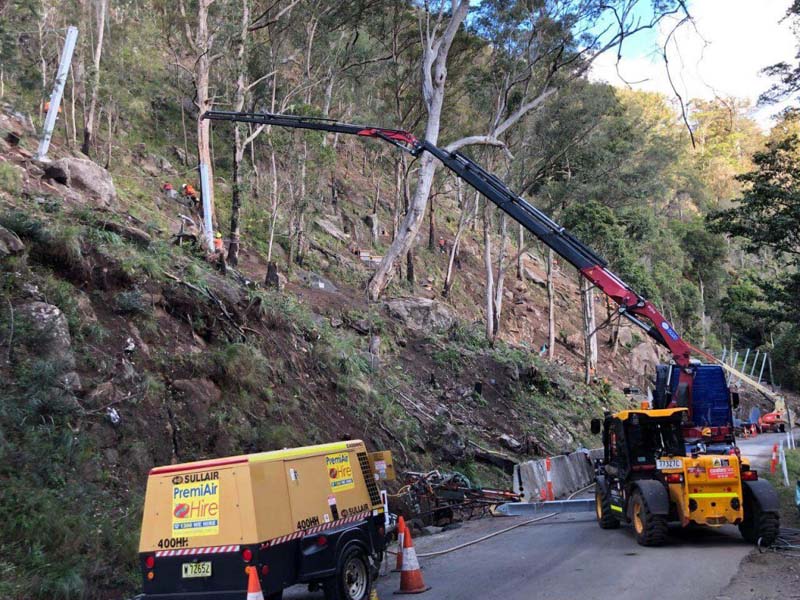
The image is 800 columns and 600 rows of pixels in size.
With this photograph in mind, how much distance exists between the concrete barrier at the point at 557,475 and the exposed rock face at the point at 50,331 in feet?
36.7

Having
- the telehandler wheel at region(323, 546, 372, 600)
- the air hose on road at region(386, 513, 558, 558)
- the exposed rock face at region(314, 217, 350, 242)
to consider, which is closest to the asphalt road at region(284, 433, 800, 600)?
the air hose on road at region(386, 513, 558, 558)

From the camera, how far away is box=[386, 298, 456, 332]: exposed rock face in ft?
95.6

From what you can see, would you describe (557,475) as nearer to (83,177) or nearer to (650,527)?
(650,527)

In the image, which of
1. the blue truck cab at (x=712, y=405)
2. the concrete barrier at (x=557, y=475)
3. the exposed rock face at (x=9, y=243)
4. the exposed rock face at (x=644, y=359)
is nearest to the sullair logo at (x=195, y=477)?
the exposed rock face at (x=9, y=243)

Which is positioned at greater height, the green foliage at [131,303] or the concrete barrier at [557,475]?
the green foliage at [131,303]

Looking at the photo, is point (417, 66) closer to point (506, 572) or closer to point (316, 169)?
point (316, 169)

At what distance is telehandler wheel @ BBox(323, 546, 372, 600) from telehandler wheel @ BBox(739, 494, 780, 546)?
21.6 feet

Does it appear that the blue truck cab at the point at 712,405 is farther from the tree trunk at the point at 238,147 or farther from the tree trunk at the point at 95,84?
the tree trunk at the point at 95,84

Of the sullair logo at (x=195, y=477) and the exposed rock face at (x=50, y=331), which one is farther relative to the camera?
the exposed rock face at (x=50, y=331)

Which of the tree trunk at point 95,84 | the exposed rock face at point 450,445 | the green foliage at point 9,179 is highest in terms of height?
the tree trunk at point 95,84

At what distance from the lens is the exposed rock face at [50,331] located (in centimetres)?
1143

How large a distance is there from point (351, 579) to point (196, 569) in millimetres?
2021

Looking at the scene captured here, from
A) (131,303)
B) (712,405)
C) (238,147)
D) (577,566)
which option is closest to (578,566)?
(577,566)

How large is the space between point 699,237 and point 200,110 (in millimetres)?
57649
